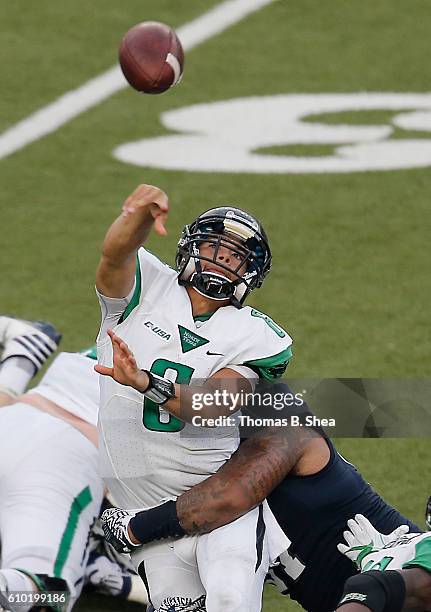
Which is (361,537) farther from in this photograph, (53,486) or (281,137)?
(281,137)

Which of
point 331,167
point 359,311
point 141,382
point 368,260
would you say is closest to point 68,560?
point 141,382

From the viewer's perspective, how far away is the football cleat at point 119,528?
432cm

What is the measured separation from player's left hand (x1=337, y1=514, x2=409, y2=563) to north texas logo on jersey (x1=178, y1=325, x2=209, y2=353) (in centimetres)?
72

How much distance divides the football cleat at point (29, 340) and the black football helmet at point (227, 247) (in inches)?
56.2

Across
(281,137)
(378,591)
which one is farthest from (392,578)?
(281,137)

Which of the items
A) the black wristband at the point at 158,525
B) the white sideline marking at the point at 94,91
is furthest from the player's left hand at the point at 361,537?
the white sideline marking at the point at 94,91

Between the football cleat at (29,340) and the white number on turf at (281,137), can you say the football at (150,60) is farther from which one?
the white number on turf at (281,137)

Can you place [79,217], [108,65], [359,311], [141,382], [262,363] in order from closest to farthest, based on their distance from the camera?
[141,382] < [262,363] < [359,311] < [79,217] < [108,65]

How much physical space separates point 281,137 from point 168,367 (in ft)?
15.3

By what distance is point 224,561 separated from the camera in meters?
4.17

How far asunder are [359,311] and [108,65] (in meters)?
3.27

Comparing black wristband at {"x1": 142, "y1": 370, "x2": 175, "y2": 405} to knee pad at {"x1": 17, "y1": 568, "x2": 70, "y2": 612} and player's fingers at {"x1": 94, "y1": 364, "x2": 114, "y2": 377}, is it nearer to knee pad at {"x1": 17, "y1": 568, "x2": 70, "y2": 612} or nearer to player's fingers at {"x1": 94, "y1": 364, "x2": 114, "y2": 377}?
player's fingers at {"x1": 94, "y1": 364, "x2": 114, "y2": 377}

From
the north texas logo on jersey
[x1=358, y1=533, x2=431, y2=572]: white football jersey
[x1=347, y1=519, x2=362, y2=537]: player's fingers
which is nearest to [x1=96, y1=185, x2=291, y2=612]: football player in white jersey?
the north texas logo on jersey

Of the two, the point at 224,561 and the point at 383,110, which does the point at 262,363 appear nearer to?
the point at 224,561
